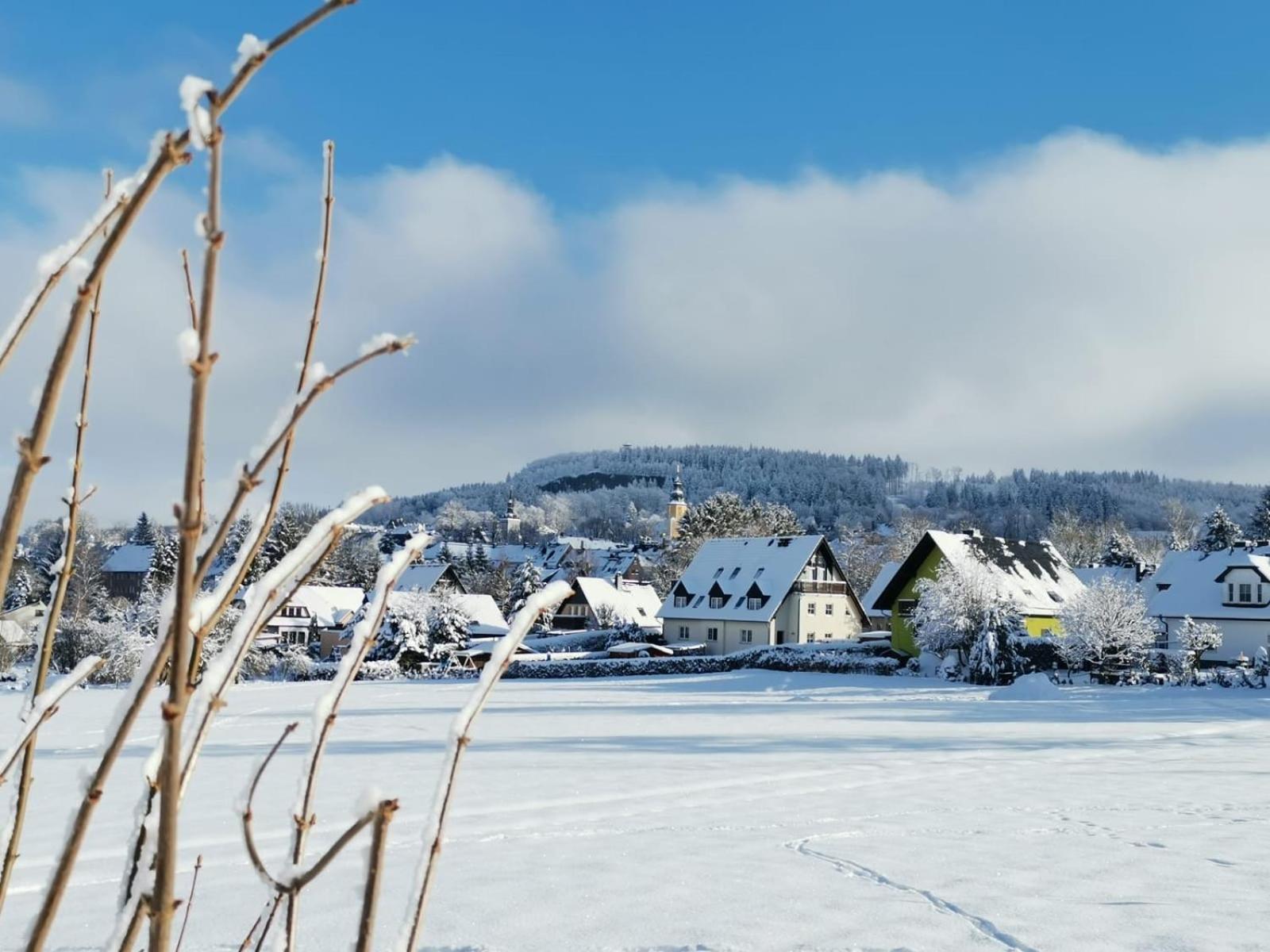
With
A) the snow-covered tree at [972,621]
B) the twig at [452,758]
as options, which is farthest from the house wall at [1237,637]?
the twig at [452,758]

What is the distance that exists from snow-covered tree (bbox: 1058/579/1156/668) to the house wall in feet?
20.9

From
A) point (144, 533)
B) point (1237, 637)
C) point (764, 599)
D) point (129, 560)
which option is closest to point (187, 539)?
point (1237, 637)

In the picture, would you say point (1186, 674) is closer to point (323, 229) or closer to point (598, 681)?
point (598, 681)

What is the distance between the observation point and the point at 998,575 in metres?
37.4

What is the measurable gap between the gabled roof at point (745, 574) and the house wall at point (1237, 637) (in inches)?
600

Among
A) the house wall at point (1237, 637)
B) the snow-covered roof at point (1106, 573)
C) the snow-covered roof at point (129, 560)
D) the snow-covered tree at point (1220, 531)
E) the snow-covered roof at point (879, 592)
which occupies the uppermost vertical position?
the snow-covered tree at point (1220, 531)

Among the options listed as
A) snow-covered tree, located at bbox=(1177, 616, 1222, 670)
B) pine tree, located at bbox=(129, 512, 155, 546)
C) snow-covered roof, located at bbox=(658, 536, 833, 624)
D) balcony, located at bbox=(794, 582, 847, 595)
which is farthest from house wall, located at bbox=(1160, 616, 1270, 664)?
pine tree, located at bbox=(129, 512, 155, 546)

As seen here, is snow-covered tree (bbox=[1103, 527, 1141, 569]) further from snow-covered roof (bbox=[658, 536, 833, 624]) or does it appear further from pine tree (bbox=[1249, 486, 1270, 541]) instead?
snow-covered roof (bbox=[658, 536, 833, 624])

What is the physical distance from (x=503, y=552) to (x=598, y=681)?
5598cm

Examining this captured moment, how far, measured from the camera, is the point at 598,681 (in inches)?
1431

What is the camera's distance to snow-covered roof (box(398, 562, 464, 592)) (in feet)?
199

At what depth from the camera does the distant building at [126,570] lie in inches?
3031

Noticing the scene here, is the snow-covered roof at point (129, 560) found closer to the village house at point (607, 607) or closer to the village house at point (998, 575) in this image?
the village house at point (607, 607)

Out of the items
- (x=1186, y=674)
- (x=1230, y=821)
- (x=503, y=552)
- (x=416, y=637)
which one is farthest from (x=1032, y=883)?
(x=503, y=552)
